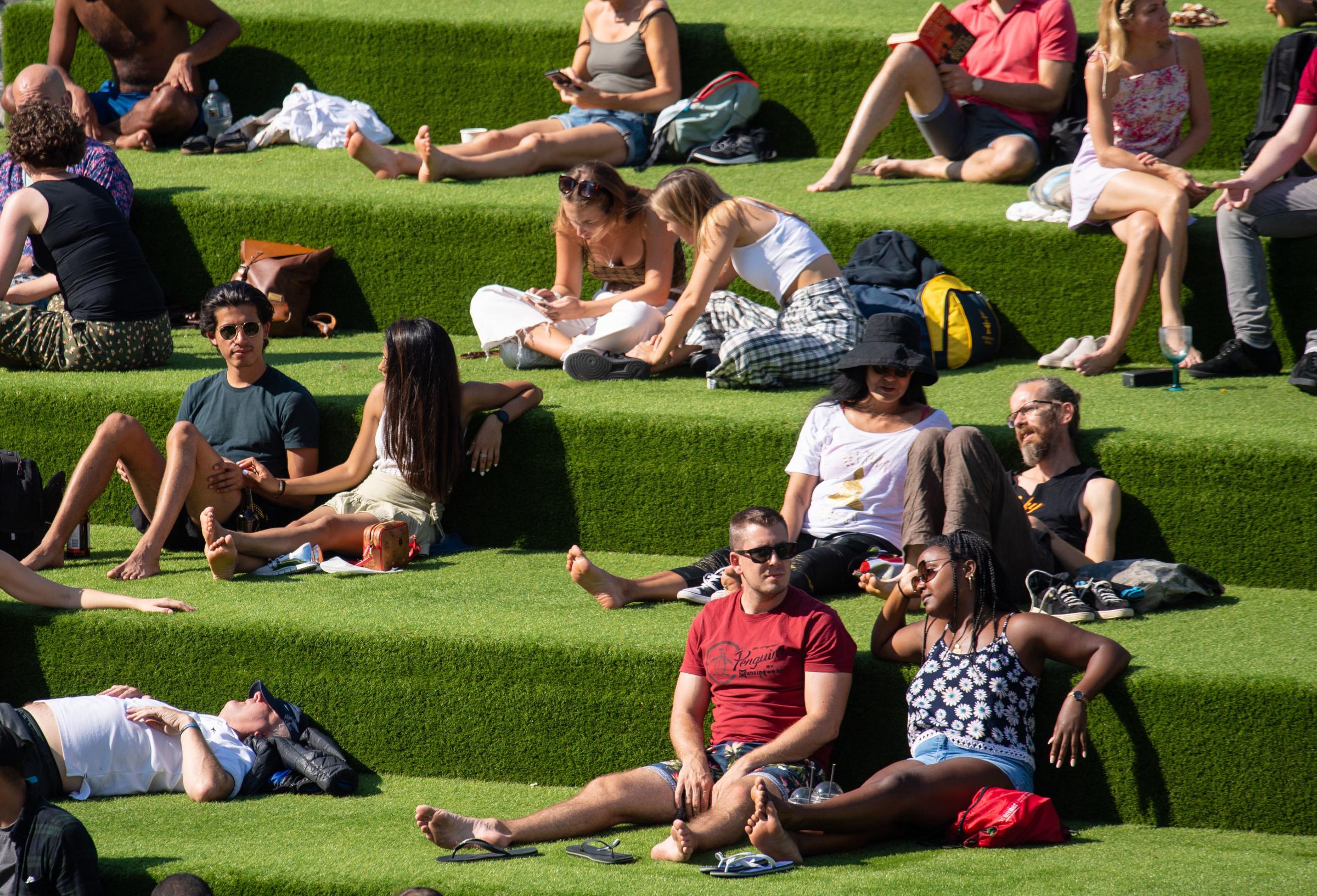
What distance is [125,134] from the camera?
8008 millimetres

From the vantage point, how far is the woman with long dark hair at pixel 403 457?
16.8 feet

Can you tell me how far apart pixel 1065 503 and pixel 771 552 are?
1.23 m

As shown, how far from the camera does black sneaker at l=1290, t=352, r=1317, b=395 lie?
5.20 metres

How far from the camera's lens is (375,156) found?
7.26 metres

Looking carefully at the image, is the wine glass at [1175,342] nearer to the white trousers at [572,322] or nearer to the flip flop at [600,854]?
the white trousers at [572,322]

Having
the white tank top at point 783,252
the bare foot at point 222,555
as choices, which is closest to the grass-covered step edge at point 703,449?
the white tank top at point 783,252

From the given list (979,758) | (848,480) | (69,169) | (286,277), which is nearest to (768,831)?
(979,758)

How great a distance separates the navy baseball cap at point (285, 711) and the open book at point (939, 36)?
13.8ft

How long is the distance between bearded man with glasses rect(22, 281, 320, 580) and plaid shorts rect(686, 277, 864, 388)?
5.34 ft

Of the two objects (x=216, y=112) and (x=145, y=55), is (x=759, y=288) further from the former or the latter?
(x=145, y=55)

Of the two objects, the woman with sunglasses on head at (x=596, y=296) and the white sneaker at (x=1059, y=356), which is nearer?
the white sneaker at (x=1059, y=356)

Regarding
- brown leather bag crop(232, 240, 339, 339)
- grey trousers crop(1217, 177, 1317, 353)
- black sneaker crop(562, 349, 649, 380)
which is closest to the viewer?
grey trousers crop(1217, 177, 1317, 353)

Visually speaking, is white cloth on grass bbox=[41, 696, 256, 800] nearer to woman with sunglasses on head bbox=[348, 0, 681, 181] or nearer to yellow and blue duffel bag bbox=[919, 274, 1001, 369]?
yellow and blue duffel bag bbox=[919, 274, 1001, 369]

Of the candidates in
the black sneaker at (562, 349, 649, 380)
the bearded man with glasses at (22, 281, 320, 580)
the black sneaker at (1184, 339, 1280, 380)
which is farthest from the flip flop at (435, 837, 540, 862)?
the black sneaker at (1184, 339, 1280, 380)
